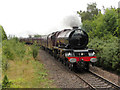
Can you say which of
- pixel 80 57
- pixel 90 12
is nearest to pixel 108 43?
pixel 80 57

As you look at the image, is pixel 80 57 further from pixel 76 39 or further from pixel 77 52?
pixel 76 39

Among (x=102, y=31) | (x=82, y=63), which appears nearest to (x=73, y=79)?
(x=82, y=63)

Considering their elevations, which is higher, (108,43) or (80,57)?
(108,43)

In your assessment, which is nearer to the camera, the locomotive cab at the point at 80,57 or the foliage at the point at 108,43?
the locomotive cab at the point at 80,57

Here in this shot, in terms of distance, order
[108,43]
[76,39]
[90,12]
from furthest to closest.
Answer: [90,12]
[108,43]
[76,39]

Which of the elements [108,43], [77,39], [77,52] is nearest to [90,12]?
[108,43]

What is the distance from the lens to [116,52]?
32.2ft

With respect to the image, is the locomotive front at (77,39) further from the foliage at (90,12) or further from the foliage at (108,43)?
the foliage at (90,12)

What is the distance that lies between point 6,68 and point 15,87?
2.58 m

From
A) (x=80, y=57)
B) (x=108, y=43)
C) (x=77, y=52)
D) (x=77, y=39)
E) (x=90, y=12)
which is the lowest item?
(x=80, y=57)

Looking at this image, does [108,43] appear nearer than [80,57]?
No

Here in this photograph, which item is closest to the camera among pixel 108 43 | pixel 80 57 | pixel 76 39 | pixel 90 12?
pixel 80 57

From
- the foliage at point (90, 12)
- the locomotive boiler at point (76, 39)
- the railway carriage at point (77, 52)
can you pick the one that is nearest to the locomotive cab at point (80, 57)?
the railway carriage at point (77, 52)

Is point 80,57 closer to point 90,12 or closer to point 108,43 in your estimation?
point 108,43
